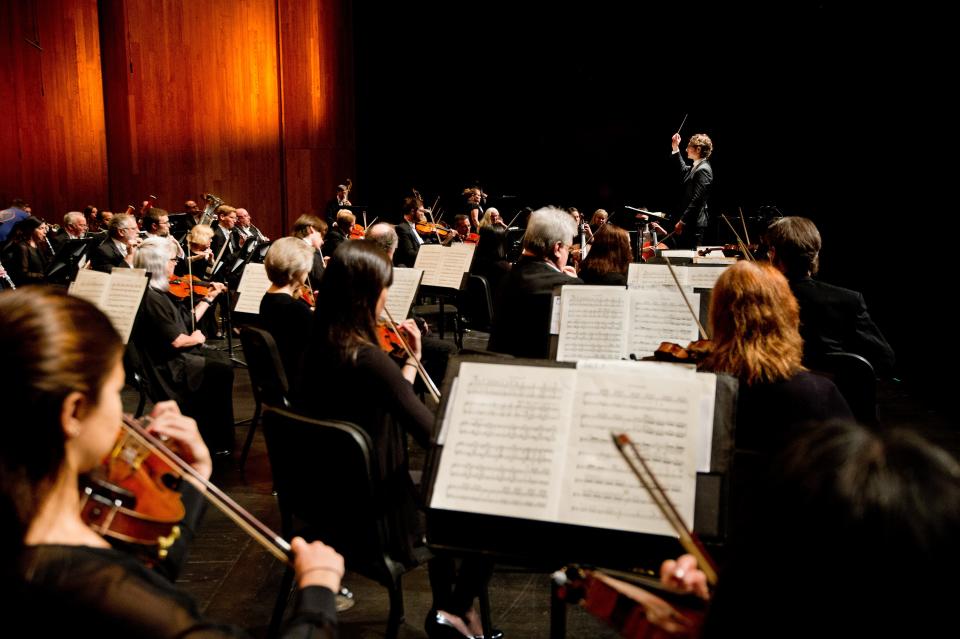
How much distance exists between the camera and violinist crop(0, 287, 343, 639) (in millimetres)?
1003

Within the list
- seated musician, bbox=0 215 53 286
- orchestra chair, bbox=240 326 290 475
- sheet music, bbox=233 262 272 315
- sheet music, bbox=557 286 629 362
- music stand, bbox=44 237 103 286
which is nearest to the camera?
sheet music, bbox=557 286 629 362

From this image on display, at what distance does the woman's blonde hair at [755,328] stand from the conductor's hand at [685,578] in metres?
0.96

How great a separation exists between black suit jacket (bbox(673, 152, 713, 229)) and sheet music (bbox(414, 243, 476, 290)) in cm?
182

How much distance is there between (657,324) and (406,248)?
15.8 feet

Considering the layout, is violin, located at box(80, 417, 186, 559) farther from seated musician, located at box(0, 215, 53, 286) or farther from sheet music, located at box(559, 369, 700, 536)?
seated musician, located at box(0, 215, 53, 286)

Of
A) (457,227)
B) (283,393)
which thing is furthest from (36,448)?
(457,227)

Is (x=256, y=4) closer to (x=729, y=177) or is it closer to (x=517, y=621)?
(x=729, y=177)

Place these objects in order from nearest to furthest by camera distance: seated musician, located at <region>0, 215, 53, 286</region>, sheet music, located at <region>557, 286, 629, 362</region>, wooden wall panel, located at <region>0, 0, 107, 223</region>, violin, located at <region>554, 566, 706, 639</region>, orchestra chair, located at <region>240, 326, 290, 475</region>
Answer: violin, located at <region>554, 566, 706, 639</region>
sheet music, located at <region>557, 286, 629, 362</region>
orchestra chair, located at <region>240, 326, 290, 475</region>
seated musician, located at <region>0, 215, 53, 286</region>
wooden wall panel, located at <region>0, 0, 107, 223</region>

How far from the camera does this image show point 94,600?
1.01m

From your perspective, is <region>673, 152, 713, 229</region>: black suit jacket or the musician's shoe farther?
<region>673, 152, 713, 229</region>: black suit jacket

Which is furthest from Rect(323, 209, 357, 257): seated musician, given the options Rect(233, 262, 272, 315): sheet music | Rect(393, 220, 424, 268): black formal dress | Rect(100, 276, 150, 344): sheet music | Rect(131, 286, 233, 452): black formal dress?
Rect(100, 276, 150, 344): sheet music

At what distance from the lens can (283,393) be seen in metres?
3.45

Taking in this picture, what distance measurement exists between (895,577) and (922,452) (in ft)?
0.40

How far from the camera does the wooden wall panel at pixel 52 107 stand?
1116cm
